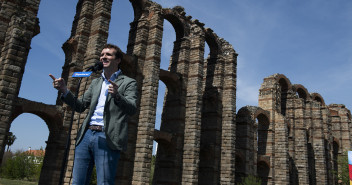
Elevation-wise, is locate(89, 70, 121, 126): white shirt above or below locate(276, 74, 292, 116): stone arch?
below

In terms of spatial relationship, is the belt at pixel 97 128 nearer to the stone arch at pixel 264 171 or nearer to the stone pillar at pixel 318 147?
the stone arch at pixel 264 171

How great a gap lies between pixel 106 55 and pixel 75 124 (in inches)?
469

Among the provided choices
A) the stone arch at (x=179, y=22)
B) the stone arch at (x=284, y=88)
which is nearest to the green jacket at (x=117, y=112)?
the stone arch at (x=179, y=22)

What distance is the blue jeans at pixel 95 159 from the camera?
9.95ft

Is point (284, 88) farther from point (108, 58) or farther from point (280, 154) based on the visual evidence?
point (108, 58)

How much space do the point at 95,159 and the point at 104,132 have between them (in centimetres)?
29

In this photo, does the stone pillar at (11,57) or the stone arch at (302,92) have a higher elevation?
the stone arch at (302,92)

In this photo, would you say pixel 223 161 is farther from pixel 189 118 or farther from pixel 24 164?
pixel 24 164

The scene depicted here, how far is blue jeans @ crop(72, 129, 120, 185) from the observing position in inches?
119

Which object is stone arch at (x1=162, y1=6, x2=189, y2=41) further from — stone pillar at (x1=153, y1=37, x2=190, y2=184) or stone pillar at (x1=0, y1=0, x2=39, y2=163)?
stone pillar at (x1=0, y1=0, x2=39, y2=163)

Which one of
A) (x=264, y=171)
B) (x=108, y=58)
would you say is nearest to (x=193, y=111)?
(x=264, y=171)

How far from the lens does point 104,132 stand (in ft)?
10.3

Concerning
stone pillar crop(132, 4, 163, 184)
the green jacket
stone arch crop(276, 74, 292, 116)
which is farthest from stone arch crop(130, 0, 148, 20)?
stone arch crop(276, 74, 292, 116)

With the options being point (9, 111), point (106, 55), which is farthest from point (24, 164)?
point (106, 55)
